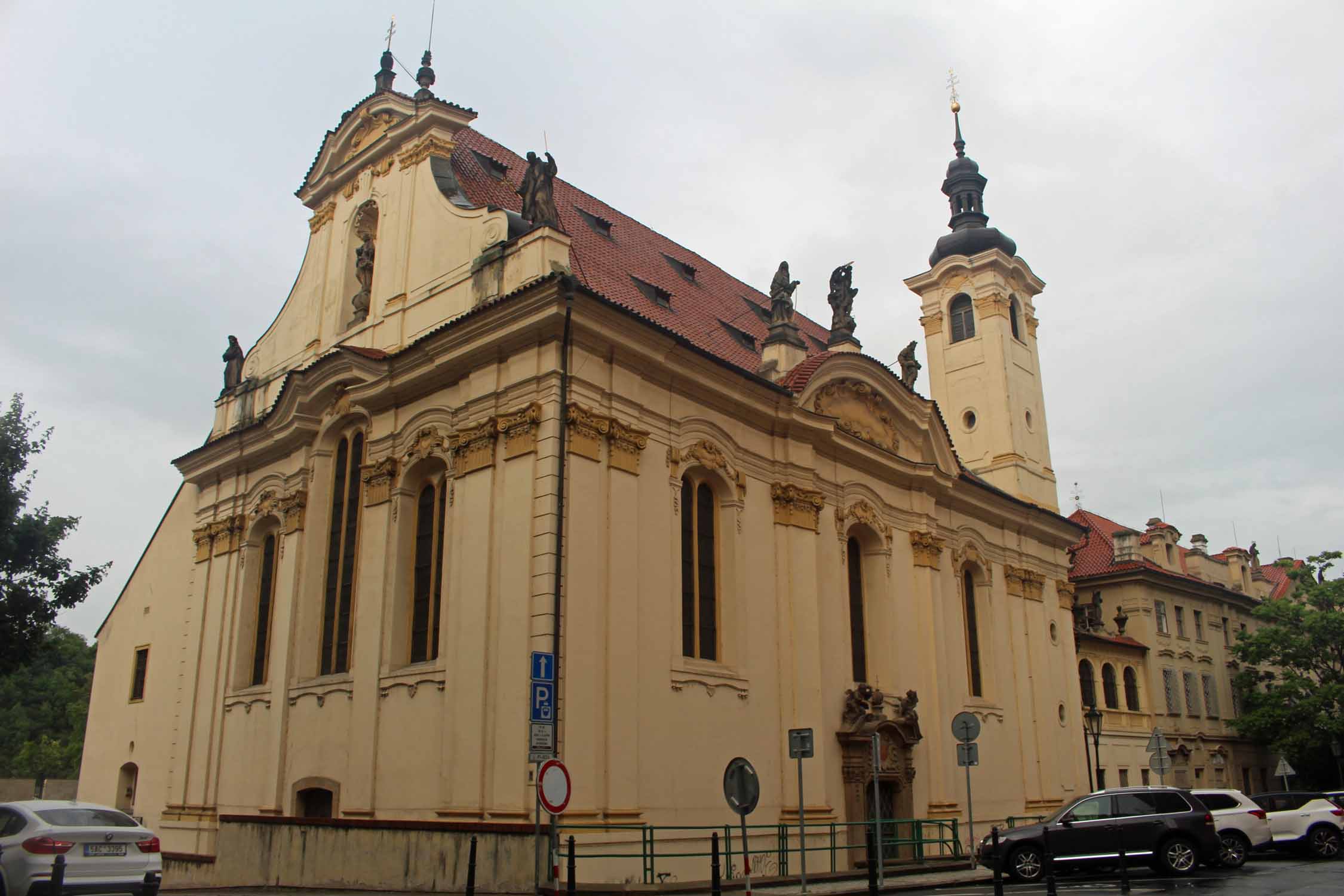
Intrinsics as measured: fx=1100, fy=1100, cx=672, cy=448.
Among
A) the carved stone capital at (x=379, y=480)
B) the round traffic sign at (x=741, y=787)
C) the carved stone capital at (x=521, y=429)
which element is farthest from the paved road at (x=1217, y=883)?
the carved stone capital at (x=379, y=480)

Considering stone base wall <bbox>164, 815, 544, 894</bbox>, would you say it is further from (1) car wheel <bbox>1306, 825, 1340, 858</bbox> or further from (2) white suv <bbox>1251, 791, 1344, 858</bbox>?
(1) car wheel <bbox>1306, 825, 1340, 858</bbox>

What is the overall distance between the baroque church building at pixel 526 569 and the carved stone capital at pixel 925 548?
66 millimetres

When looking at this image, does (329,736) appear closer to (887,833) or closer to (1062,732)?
(887,833)

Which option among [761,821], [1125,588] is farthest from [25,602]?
A: [1125,588]

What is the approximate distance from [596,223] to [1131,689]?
1074 inches

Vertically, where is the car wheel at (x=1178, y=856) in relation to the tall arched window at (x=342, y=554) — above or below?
below

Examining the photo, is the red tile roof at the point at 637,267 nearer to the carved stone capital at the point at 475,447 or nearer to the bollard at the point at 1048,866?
the carved stone capital at the point at 475,447

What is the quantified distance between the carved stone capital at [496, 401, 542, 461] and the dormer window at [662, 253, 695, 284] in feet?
35.7

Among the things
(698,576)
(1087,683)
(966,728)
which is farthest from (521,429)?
(1087,683)

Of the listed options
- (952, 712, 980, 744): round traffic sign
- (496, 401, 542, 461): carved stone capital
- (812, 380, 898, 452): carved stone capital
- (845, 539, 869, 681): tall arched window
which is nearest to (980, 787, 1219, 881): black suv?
(952, 712, 980, 744): round traffic sign

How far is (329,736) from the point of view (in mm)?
20656

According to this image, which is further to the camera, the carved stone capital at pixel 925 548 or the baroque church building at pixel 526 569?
the carved stone capital at pixel 925 548

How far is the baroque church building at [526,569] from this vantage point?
1781 cm

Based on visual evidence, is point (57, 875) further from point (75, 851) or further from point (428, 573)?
point (428, 573)
